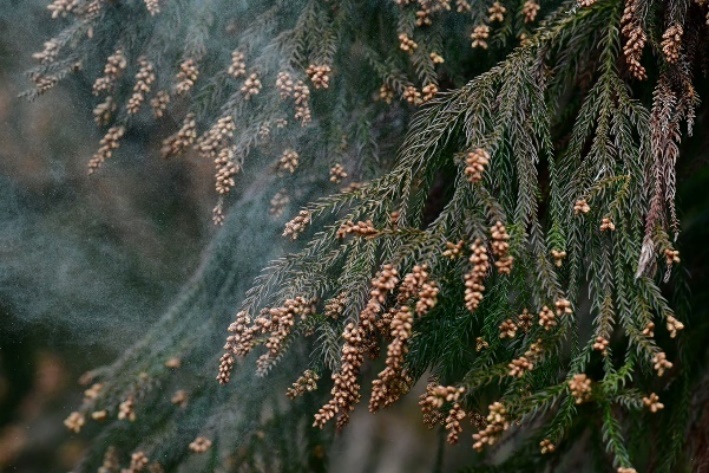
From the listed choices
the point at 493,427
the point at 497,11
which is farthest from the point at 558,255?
the point at 497,11

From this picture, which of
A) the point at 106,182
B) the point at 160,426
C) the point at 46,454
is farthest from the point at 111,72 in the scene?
the point at 46,454

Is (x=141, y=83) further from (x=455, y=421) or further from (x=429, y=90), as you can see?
(x=455, y=421)

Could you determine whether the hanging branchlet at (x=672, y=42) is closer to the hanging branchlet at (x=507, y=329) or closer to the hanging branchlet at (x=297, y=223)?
the hanging branchlet at (x=507, y=329)

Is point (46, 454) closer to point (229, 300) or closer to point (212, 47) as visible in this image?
point (229, 300)

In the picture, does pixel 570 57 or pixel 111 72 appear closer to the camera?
pixel 111 72

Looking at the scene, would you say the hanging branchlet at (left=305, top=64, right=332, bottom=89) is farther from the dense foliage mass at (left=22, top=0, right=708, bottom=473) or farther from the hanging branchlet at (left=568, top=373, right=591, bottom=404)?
the hanging branchlet at (left=568, top=373, right=591, bottom=404)

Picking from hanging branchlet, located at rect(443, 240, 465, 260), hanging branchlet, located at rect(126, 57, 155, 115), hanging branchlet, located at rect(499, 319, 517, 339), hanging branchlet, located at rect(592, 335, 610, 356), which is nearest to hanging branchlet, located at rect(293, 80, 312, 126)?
hanging branchlet, located at rect(126, 57, 155, 115)

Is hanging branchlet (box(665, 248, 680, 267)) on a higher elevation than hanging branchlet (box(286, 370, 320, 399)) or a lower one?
higher

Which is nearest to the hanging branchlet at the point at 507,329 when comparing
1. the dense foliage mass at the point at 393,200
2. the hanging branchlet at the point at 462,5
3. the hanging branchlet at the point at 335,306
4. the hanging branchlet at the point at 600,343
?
the dense foliage mass at the point at 393,200
